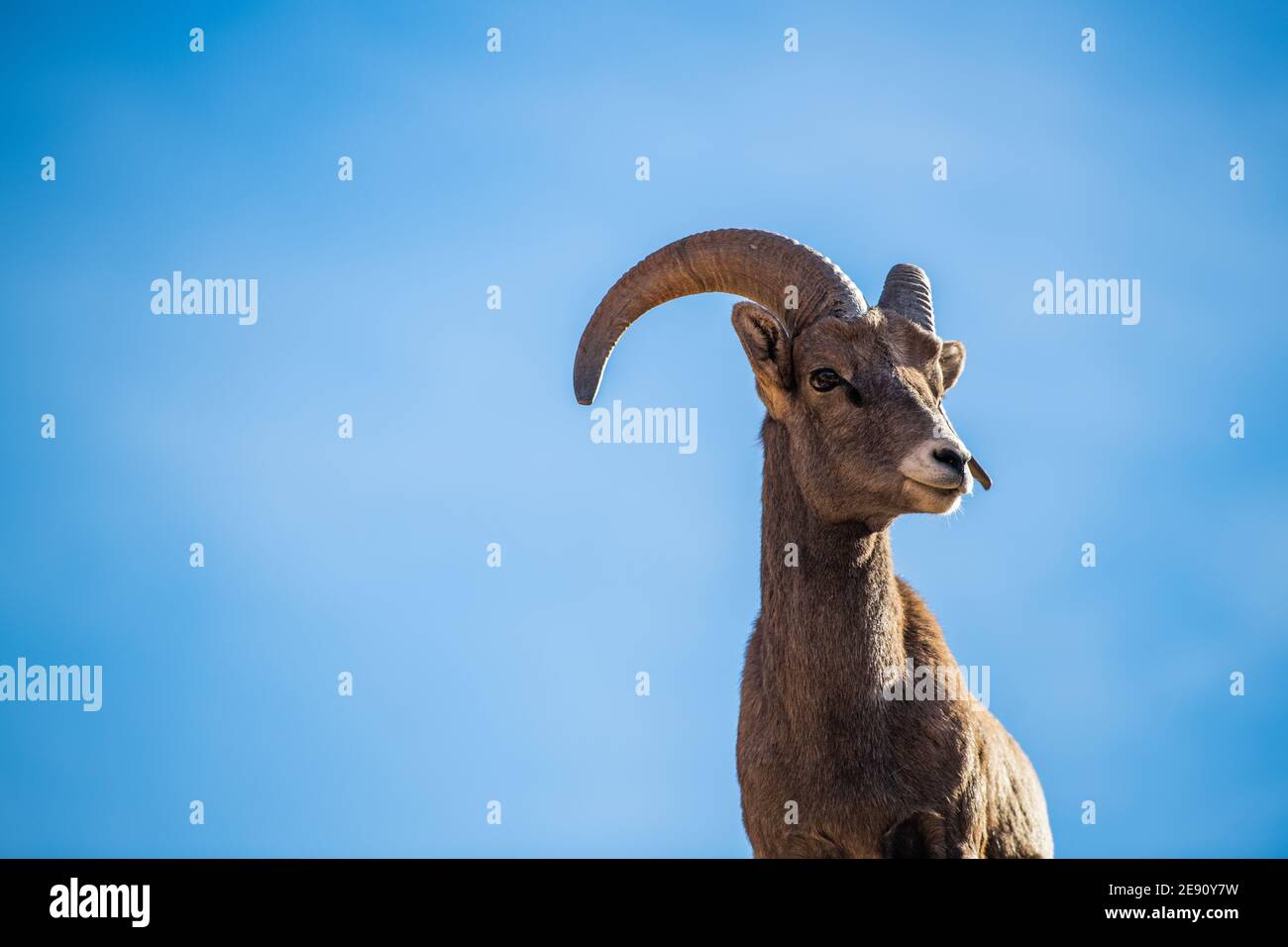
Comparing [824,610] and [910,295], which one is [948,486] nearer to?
[824,610]

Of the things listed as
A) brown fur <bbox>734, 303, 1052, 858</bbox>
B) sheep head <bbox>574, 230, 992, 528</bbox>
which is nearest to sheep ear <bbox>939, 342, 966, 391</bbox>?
sheep head <bbox>574, 230, 992, 528</bbox>

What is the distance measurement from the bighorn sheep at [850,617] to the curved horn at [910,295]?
0.07 meters

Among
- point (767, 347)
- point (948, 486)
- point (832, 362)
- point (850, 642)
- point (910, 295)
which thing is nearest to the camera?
point (948, 486)

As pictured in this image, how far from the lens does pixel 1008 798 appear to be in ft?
40.8

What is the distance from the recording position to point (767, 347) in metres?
12.4

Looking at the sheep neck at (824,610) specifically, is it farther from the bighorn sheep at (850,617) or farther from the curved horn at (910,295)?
the curved horn at (910,295)

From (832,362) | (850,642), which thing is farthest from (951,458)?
(850,642)

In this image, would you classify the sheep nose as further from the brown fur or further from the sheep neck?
the sheep neck

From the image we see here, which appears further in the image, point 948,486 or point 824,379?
point 824,379

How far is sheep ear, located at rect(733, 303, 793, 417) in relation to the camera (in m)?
12.3

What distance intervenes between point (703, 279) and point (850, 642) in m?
3.46
